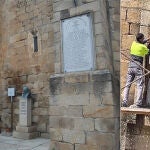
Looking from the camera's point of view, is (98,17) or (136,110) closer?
(136,110)

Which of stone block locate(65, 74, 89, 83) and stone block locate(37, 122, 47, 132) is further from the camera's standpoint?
stone block locate(37, 122, 47, 132)

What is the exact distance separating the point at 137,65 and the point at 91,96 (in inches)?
49.3

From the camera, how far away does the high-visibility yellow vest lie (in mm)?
3546

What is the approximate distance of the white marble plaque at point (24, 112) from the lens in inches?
287

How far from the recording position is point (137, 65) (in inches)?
141

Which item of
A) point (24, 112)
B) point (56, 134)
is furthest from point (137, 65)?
point (24, 112)

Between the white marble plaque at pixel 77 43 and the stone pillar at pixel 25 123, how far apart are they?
2.63 metres

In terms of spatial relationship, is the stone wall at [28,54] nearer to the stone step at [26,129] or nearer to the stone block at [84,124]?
the stone step at [26,129]

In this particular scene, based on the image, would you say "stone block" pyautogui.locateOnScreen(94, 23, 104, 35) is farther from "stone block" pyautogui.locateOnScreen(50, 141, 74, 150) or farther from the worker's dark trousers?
"stone block" pyautogui.locateOnScreen(50, 141, 74, 150)

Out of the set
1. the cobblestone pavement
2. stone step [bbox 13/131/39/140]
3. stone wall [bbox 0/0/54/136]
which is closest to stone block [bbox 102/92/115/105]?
the cobblestone pavement

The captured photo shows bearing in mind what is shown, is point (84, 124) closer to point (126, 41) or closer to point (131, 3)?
point (126, 41)

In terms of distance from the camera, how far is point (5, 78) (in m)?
8.36

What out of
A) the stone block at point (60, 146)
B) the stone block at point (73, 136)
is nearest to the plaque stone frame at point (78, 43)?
the stone block at point (73, 136)

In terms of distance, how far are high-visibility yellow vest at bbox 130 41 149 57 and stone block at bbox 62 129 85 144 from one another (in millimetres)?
1697
